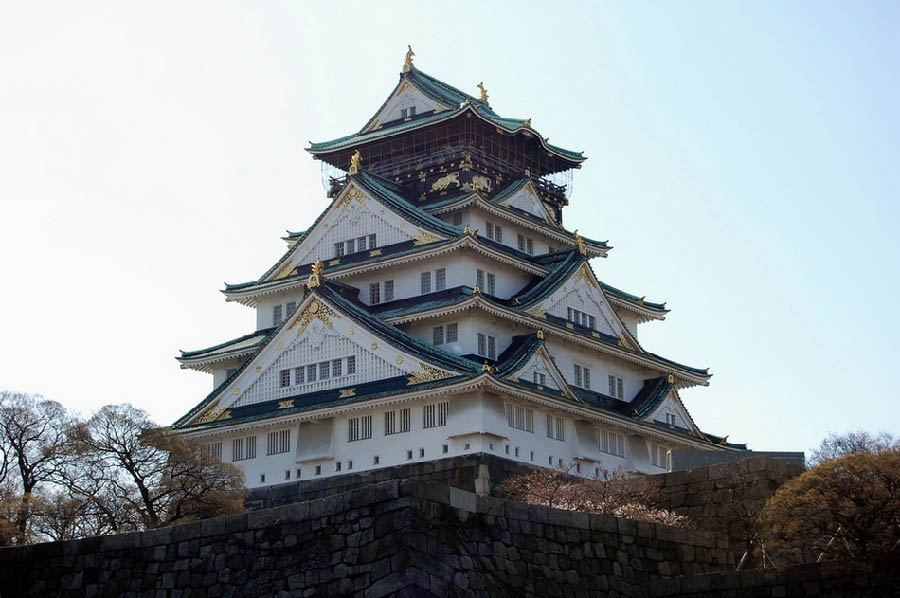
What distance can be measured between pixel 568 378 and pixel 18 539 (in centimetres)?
3008

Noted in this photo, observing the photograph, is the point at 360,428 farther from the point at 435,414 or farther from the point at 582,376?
the point at 582,376

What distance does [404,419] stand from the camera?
56031mm

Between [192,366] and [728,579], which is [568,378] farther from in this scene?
[728,579]

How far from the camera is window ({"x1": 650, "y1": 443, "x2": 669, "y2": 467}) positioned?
6383cm

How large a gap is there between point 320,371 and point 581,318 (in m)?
13.0

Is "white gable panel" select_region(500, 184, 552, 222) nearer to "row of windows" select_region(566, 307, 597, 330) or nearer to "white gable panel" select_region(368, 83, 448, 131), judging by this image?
"row of windows" select_region(566, 307, 597, 330)

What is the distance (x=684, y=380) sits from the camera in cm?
6994

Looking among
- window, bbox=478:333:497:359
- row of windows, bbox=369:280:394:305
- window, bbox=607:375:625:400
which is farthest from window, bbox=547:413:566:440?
row of windows, bbox=369:280:394:305

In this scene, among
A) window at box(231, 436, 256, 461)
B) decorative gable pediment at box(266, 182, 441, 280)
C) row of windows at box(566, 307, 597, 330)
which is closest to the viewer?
window at box(231, 436, 256, 461)

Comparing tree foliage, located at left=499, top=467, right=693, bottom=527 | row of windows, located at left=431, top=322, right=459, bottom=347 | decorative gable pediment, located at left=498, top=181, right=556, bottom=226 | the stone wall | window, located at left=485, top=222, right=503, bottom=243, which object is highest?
decorative gable pediment, located at left=498, top=181, right=556, bottom=226

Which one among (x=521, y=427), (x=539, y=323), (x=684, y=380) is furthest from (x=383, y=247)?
(x=684, y=380)

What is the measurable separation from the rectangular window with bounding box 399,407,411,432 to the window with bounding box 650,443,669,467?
1324cm

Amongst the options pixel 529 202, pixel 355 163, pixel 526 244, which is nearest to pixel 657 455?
pixel 526 244

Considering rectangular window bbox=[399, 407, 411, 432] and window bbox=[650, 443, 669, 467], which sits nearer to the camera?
rectangular window bbox=[399, 407, 411, 432]
